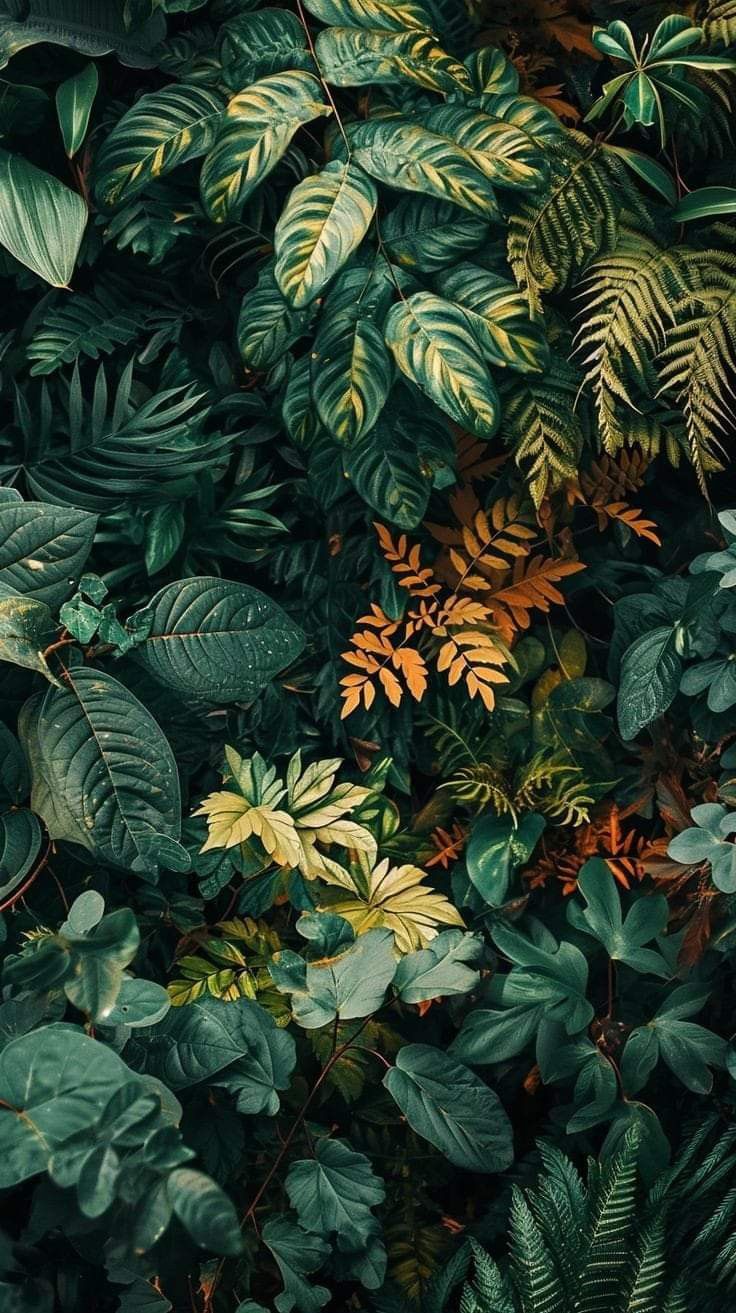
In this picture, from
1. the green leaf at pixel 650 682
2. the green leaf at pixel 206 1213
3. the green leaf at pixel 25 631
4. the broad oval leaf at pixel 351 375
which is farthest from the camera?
the green leaf at pixel 650 682

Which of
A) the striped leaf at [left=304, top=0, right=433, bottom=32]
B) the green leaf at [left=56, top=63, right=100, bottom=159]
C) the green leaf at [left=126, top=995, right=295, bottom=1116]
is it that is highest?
the striped leaf at [left=304, top=0, right=433, bottom=32]

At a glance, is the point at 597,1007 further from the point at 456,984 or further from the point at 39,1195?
the point at 39,1195

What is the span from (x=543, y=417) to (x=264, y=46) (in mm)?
563

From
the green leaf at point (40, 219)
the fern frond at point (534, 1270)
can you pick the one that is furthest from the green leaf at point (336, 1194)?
the green leaf at point (40, 219)

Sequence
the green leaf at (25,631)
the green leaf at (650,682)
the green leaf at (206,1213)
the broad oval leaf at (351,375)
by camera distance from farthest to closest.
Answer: the green leaf at (650,682)
the broad oval leaf at (351,375)
the green leaf at (25,631)
the green leaf at (206,1213)

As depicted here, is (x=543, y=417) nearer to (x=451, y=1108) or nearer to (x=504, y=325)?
(x=504, y=325)

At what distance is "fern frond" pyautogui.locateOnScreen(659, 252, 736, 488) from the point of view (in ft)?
4.54

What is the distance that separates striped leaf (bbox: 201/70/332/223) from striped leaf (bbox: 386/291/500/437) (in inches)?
8.8

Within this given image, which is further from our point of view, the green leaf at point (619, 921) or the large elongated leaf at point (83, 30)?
the green leaf at point (619, 921)

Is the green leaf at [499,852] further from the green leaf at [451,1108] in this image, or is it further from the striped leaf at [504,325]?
the striped leaf at [504,325]

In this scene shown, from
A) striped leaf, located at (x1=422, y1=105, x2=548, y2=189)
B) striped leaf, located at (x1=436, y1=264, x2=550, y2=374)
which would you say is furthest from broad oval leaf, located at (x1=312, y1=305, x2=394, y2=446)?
striped leaf, located at (x1=422, y1=105, x2=548, y2=189)

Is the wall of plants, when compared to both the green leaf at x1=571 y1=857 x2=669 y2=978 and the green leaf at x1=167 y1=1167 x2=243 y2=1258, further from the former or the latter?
the green leaf at x1=167 y1=1167 x2=243 y2=1258

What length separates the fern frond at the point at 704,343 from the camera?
1384mm

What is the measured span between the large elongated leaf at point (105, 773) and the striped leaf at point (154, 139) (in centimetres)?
59
